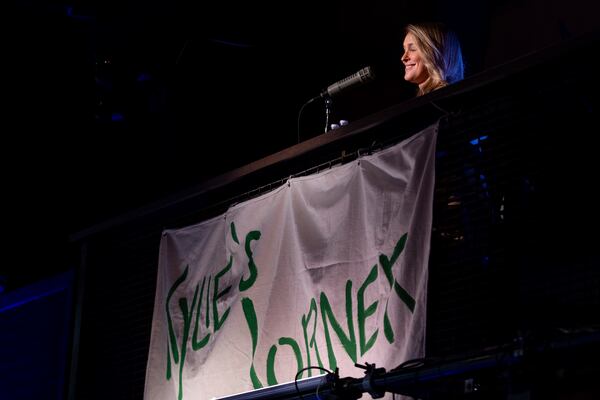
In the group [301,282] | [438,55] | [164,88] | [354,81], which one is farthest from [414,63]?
[164,88]

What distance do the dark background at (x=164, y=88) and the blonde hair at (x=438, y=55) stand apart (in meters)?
1.29

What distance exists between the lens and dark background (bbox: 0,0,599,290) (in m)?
5.80

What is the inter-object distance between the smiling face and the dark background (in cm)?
128

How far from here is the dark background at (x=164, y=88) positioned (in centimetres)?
580

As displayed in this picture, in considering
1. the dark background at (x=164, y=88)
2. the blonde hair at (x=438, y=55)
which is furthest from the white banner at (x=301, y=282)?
the dark background at (x=164, y=88)

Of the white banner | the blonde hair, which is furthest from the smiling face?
the white banner

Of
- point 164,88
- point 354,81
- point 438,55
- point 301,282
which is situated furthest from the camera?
point 164,88

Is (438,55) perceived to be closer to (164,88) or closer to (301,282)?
(301,282)

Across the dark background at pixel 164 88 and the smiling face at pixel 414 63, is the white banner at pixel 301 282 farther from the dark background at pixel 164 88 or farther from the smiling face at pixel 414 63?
the dark background at pixel 164 88

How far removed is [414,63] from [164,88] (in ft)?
7.24

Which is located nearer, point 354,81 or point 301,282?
point 301,282

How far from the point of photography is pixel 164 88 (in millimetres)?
6078

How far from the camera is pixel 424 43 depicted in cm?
449

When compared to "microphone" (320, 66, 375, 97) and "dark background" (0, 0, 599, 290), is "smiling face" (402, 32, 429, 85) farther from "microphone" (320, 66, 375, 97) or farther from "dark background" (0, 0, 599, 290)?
"dark background" (0, 0, 599, 290)
